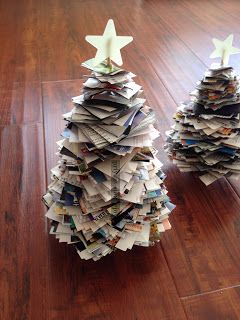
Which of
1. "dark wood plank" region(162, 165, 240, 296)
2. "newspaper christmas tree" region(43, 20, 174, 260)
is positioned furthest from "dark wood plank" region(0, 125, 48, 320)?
"dark wood plank" region(162, 165, 240, 296)

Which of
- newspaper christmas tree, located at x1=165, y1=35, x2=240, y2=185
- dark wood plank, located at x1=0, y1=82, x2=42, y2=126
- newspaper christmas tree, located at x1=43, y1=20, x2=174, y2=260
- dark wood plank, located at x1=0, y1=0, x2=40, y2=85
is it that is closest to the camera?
newspaper christmas tree, located at x1=43, y1=20, x2=174, y2=260

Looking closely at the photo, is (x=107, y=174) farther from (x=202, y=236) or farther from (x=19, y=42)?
(x=19, y=42)

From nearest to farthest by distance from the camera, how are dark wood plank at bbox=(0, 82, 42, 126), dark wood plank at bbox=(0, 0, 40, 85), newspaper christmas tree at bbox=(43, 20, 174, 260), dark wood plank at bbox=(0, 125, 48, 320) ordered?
newspaper christmas tree at bbox=(43, 20, 174, 260) < dark wood plank at bbox=(0, 125, 48, 320) < dark wood plank at bbox=(0, 82, 42, 126) < dark wood plank at bbox=(0, 0, 40, 85)

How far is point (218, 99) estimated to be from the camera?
3.26 feet

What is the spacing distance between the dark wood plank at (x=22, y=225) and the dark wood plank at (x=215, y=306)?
0.35 metres

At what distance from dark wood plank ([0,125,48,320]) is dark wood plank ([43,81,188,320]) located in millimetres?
40

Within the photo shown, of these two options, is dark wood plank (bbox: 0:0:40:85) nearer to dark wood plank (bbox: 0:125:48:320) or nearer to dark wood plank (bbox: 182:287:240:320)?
dark wood plank (bbox: 0:125:48:320)

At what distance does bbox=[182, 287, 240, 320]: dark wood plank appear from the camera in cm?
80

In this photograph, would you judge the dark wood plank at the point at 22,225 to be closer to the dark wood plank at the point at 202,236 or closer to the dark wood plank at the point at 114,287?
the dark wood plank at the point at 114,287

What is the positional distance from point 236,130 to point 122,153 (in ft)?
1.55

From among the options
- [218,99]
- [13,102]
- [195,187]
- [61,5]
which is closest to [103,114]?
[218,99]

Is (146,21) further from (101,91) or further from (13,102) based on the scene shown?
(101,91)

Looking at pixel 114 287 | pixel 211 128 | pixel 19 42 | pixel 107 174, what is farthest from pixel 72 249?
pixel 19 42

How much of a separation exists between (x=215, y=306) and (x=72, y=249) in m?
0.39
